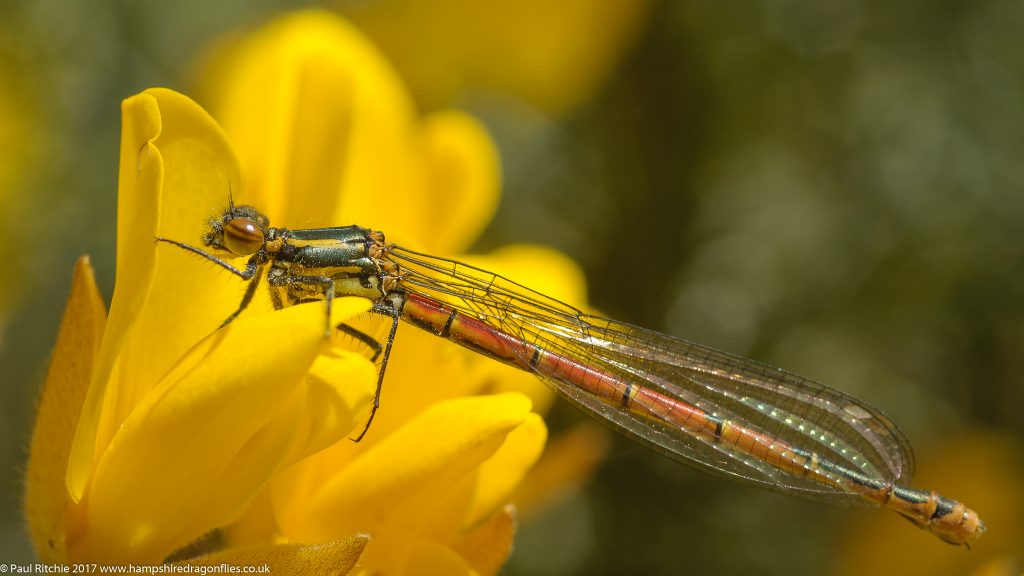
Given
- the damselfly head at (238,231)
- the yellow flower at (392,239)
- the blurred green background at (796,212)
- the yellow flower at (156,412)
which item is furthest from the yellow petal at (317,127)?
the blurred green background at (796,212)

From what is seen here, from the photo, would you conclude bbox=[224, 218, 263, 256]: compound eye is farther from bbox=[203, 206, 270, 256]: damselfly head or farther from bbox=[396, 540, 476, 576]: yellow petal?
bbox=[396, 540, 476, 576]: yellow petal

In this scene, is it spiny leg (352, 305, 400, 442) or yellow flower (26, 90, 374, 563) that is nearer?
yellow flower (26, 90, 374, 563)

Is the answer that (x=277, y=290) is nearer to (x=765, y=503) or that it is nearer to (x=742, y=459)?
(x=742, y=459)

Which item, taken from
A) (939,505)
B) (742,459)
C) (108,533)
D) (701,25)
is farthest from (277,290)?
(701,25)

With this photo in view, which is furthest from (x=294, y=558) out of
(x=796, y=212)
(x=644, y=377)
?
(x=796, y=212)

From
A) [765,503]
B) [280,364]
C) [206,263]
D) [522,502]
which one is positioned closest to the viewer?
[280,364]

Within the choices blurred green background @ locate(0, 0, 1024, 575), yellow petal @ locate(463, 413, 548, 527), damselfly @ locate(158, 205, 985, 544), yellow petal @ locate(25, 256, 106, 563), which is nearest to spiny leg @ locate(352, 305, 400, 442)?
damselfly @ locate(158, 205, 985, 544)

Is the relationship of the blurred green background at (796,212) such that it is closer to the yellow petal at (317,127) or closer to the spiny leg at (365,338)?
the yellow petal at (317,127)

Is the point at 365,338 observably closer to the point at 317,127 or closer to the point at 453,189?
the point at 317,127
